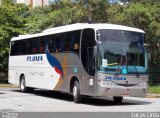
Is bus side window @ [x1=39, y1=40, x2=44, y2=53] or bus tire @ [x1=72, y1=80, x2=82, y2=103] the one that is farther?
bus side window @ [x1=39, y1=40, x2=44, y2=53]

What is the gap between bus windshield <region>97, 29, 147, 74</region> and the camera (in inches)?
698

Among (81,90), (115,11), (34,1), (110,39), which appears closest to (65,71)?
(81,90)

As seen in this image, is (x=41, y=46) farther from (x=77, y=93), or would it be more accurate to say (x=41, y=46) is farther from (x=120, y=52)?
(x=120, y=52)

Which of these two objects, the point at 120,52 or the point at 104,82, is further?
the point at 120,52

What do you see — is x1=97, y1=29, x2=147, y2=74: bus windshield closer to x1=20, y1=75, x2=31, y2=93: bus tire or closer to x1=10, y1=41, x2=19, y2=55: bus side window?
x1=20, y1=75, x2=31, y2=93: bus tire

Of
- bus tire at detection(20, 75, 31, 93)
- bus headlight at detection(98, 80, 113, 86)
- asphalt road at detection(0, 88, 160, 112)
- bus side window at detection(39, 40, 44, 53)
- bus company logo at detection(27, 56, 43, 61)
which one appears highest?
bus side window at detection(39, 40, 44, 53)

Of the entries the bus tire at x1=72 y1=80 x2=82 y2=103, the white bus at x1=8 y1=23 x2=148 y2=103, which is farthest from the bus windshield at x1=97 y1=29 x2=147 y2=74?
the bus tire at x1=72 y1=80 x2=82 y2=103

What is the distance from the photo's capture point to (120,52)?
710 inches

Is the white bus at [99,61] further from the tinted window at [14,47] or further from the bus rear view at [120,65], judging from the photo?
the tinted window at [14,47]

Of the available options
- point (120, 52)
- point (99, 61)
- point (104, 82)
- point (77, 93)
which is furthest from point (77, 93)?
point (120, 52)

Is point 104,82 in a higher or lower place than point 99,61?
lower

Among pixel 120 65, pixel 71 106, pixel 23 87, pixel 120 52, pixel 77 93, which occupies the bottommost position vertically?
pixel 71 106

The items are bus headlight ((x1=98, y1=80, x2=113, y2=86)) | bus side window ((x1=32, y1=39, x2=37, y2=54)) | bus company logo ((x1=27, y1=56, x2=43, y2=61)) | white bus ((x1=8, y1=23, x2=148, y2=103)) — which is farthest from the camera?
bus side window ((x1=32, y1=39, x2=37, y2=54))

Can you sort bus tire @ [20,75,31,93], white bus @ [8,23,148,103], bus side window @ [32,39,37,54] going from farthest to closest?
bus tire @ [20,75,31,93] < bus side window @ [32,39,37,54] < white bus @ [8,23,148,103]
